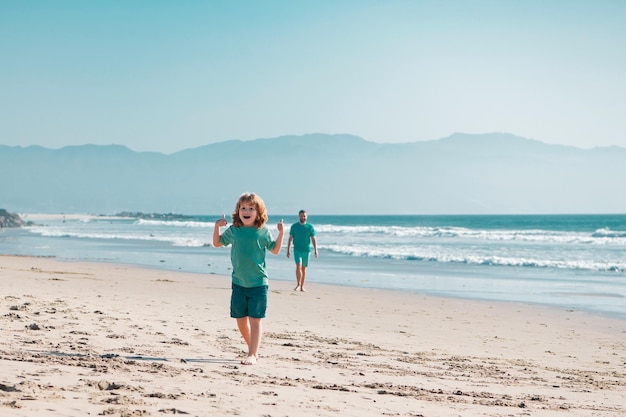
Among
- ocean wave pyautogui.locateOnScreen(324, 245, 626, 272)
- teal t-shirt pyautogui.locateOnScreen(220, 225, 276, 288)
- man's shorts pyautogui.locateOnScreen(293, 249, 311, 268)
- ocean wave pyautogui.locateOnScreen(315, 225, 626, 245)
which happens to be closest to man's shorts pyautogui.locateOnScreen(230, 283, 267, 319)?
teal t-shirt pyautogui.locateOnScreen(220, 225, 276, 288)

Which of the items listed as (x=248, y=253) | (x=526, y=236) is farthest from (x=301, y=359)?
(x=526, y=236)

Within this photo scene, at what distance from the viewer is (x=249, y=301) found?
702cm

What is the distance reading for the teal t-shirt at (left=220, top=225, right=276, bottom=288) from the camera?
6.90 meters

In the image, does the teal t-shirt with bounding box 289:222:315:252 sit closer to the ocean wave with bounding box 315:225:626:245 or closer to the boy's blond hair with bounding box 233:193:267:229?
the boy's blond hair with bounding box 233:193:267:229

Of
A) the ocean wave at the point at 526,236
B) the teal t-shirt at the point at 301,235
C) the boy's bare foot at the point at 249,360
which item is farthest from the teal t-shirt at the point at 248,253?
the ocean wave at the point at 526,236

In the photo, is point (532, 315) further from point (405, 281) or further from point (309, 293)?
point (405, 281)

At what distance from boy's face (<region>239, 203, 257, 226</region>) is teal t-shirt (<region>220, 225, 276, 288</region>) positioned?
0.08 metres

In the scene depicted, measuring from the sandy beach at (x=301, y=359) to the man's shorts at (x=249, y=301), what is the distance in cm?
43

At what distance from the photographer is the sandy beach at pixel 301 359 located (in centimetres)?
510

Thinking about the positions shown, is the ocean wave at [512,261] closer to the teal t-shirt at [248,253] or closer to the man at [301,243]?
the man at [301,243]

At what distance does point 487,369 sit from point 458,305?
638 centimetres

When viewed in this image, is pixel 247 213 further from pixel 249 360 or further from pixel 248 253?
pixel 249 360

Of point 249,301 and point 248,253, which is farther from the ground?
point 248,253

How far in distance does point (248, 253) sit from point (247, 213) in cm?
37
